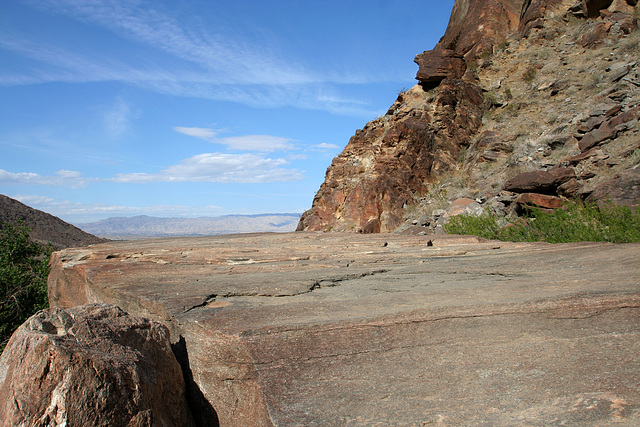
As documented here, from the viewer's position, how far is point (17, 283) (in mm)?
9820

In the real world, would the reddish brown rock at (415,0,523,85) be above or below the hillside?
above

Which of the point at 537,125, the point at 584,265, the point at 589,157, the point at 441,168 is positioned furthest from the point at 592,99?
the point at 584,265

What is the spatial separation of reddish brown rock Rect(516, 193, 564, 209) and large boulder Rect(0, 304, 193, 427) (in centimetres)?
896

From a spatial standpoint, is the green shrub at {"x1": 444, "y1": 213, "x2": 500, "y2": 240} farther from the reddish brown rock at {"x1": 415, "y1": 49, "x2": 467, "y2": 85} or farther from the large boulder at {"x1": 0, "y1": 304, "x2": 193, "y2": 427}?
the large boulder at {"x1": 0, "y1": 304, "x2": 193, "y2": 427}

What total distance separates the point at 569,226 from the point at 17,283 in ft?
37.1

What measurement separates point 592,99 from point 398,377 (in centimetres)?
1237

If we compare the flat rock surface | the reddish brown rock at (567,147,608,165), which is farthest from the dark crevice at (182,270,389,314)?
the reddish brown rock at (567,147,608,165)

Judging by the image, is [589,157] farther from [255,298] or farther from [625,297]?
[255,298]

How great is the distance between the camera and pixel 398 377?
2.25 m

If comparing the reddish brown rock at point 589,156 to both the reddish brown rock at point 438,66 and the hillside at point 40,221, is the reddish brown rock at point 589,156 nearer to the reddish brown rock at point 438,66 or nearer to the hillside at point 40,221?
the reddish brown rock at point 438,66

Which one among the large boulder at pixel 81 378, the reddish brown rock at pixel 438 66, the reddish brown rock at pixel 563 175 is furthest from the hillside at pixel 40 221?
the large boulder at pixel 81 378

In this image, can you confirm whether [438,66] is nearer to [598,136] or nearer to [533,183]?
[598,136]

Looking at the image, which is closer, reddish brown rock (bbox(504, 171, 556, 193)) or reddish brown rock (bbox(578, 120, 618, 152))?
reddish brown rock (bbox(504, 171, 556, 193))

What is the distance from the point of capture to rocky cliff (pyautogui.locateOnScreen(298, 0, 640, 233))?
10.0m
